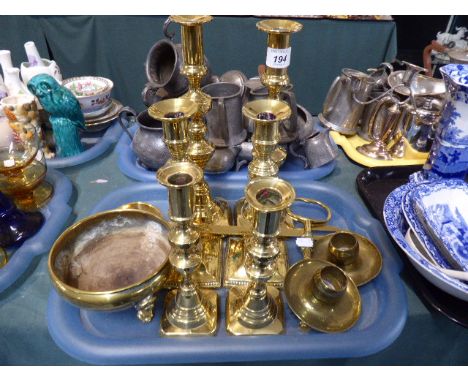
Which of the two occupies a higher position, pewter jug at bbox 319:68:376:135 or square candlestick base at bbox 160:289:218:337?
pewter jug at bbox 319:68:376:135

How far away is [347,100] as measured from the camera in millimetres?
930

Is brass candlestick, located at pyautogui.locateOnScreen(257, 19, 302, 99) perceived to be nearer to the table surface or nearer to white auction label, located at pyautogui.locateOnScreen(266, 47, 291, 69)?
white auction label, located at pyautogui.locateOnScreen(266, 47, 291, 69)

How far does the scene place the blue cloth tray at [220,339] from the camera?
1.66 feet

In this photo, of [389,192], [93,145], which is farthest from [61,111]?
[389,192]

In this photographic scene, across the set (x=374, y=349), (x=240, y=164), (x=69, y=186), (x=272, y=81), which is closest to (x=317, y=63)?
(x=240, y=164)

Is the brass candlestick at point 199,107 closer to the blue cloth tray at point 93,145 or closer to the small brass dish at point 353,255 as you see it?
the small brass dish at point 353,255

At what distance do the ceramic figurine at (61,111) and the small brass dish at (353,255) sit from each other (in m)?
0.62

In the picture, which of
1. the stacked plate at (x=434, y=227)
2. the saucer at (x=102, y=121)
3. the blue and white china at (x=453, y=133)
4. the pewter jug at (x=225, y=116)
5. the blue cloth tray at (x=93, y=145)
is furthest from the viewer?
the saucer at (x=102, y=121)

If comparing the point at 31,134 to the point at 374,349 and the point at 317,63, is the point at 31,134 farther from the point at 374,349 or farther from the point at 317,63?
the point at 317,63

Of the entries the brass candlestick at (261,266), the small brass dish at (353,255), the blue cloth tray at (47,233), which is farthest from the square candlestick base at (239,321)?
the blue cloth tray at (47,233)

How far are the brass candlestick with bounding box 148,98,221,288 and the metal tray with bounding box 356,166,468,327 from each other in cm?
32

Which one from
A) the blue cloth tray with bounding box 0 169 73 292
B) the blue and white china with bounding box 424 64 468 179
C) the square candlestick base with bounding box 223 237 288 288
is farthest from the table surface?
the blue and white china with bounding box 424 64 468 179

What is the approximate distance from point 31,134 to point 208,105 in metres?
0.40

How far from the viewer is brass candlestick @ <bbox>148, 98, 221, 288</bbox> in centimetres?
51
